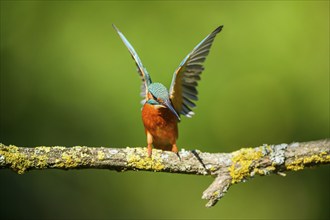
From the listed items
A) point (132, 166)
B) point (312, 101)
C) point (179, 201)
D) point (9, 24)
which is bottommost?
point (179, 201)

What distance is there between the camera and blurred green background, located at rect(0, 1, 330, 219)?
16.1ft

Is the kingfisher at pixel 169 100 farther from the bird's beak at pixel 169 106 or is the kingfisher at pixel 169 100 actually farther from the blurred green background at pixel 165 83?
the blurred green background at pixel 165 83

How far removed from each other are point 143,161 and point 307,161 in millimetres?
1132

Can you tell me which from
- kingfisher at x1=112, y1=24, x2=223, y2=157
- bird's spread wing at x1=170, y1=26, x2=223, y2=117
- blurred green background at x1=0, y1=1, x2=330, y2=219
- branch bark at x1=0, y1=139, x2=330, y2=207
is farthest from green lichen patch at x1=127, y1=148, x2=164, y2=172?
blurred green background at x1=0, y1=1, x2=330, y2=219

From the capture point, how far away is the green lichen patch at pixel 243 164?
3602mm

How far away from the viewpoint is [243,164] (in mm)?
3645

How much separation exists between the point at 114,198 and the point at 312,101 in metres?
2.17

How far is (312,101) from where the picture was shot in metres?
4.88

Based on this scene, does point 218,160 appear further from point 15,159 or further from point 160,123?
point 15,159

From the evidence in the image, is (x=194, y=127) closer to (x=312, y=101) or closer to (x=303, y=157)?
(x=312, y=101)

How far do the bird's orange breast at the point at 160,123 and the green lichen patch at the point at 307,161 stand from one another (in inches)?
37.7

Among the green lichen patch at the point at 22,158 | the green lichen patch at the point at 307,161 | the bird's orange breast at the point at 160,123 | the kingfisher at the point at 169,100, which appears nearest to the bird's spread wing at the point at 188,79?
the kingfisher at the point at 169,100

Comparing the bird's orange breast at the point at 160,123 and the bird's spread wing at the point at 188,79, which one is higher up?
the bird's spread wing at the point at 188,79

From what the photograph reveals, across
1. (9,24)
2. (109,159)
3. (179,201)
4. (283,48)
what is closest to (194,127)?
(179,201)
